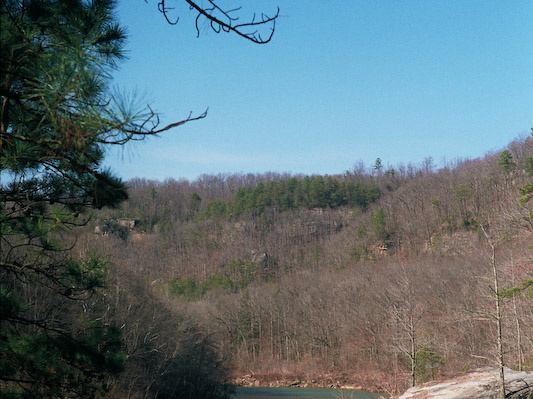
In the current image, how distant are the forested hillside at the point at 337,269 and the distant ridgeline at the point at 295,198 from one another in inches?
10.6

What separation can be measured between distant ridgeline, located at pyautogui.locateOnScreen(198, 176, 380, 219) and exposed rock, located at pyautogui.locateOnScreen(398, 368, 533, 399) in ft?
319

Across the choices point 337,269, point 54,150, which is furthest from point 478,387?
point 337,269

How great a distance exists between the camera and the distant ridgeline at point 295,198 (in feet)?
374

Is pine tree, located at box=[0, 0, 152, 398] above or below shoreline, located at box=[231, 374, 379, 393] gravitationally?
above

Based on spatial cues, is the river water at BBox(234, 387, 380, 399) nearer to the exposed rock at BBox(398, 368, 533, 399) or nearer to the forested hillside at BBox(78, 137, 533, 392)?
the forested hillside at BBox(78, 137, 533, 392)

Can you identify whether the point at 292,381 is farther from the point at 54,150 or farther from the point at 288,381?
the point at 54,150

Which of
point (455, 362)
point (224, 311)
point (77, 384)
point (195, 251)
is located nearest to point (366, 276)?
point (224, 311)

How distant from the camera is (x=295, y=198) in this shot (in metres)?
115

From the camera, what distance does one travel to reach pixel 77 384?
21.7 ft

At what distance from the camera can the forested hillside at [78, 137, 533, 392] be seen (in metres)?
28.5

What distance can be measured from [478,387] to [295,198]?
101m

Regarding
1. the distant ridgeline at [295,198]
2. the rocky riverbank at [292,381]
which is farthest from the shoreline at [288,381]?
the distant ridgeline at [295,198]

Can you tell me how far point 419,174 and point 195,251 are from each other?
47.3 meters

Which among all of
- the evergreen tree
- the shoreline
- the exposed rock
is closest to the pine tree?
the evergreen tree
